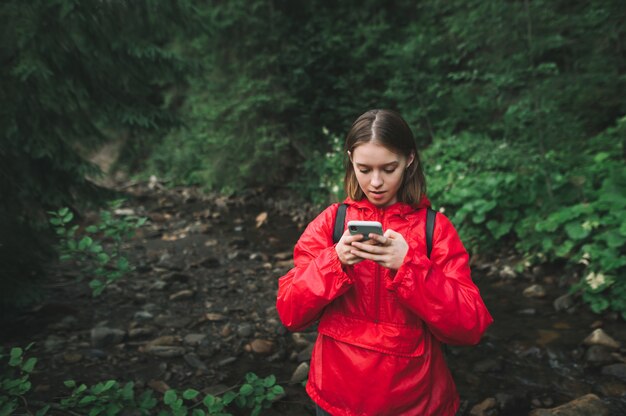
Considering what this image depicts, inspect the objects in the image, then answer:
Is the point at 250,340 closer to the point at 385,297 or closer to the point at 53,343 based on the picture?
the point at 53,343

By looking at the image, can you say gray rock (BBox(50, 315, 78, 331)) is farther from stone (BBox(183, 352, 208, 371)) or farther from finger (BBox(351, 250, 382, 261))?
finger (BBox(351, 250, 382, 261))

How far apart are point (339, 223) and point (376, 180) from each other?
0.29 metres

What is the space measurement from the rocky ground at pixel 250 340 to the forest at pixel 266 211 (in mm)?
26

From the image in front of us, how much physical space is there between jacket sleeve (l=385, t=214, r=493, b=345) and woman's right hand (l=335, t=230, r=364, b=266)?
0.51 ft

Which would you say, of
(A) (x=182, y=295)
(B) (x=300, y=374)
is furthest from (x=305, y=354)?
(A) (x=182, y=295)

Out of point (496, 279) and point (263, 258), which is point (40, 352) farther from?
point (496, 279)

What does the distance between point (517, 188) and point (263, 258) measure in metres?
4.00

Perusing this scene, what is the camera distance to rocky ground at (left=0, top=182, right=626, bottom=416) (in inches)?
132

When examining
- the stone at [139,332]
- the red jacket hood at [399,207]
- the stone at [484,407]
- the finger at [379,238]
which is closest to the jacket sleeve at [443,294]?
the finger at [379,238]

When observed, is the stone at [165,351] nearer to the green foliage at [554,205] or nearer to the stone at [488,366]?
the stone at [488,366]

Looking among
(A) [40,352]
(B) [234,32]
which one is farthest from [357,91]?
(A) [40,352]

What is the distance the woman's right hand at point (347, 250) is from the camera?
150 cm

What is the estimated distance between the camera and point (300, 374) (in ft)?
11.8

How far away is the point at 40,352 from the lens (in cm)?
358
